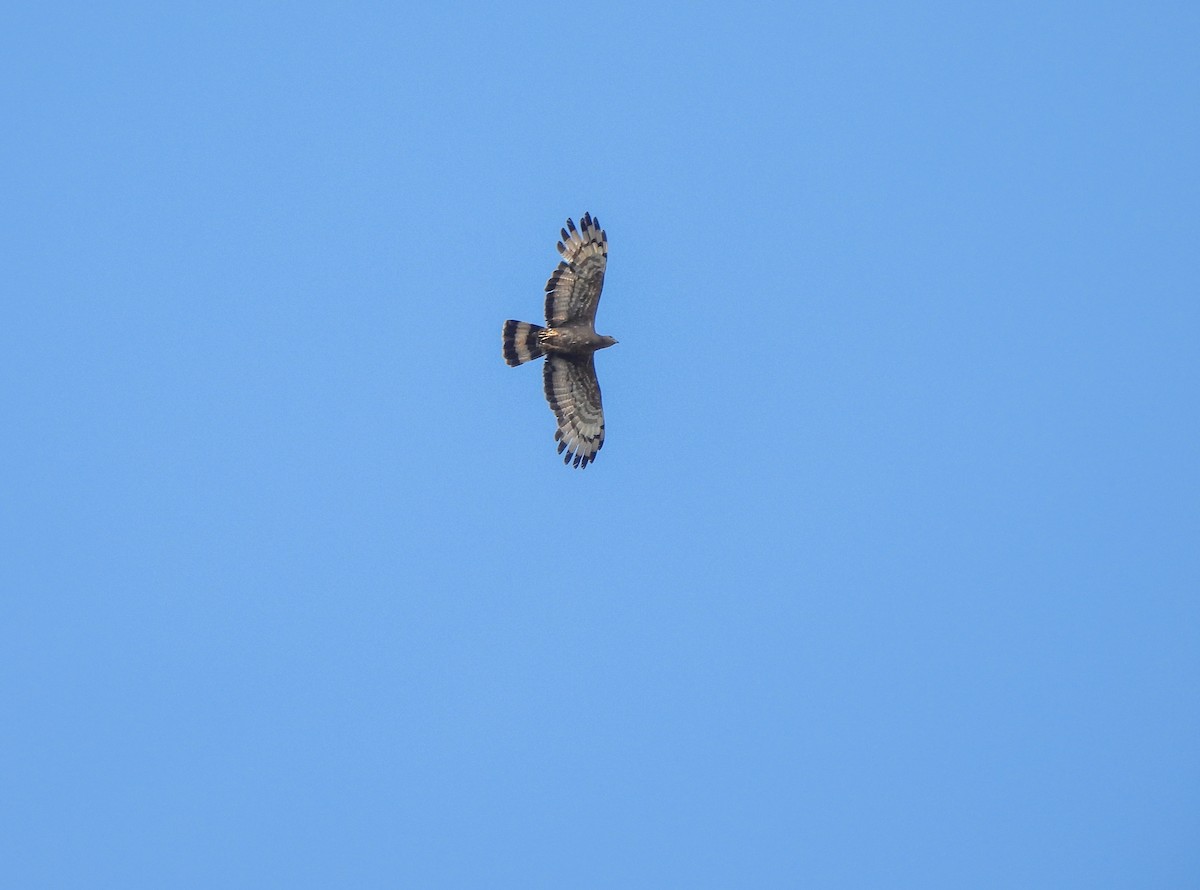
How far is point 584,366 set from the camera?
31.6 metres

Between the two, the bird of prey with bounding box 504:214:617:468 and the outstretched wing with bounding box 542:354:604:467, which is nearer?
the bird of prey with bounding box 504:214:617:468

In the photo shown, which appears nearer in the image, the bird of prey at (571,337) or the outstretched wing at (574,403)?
the bird of prey at (571,337)

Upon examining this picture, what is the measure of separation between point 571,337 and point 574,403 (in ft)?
4.17

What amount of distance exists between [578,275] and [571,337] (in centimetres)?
88

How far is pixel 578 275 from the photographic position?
101 feet

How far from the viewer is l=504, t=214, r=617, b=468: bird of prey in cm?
3070

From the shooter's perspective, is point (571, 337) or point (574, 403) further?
point (574, 403)

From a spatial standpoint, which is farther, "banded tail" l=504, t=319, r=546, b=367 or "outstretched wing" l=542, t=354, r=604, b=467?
A: "outstretched wing" l=542, t=354, r=604, b=467

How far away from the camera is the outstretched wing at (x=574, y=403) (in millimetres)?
31609

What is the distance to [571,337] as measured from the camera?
3092 centimetres

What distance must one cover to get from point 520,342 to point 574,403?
1.36 meters

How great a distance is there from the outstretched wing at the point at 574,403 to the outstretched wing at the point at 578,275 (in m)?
0.80

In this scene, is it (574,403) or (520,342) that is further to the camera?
(574,403)

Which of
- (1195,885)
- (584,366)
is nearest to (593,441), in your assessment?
(584,366)
